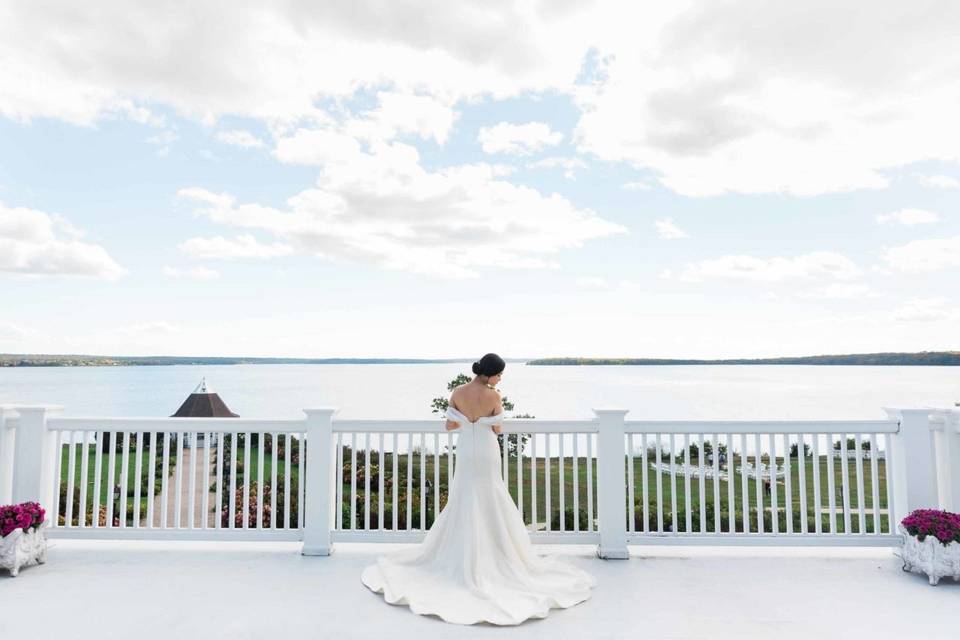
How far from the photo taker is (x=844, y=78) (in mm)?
7012

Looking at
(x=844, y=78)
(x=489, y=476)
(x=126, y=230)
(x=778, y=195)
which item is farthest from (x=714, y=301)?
(x=489, y=476)

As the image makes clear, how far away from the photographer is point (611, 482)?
160 inches

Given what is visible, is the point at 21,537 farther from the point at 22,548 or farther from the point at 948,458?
the point at 948,458

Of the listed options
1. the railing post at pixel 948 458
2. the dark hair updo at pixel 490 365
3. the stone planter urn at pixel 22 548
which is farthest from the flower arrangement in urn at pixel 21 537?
the railing post at pixel 948 458

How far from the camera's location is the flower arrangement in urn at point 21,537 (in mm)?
3568

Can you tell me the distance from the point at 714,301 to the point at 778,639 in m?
28.3

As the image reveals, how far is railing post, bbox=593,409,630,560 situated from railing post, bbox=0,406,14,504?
14.7 feet

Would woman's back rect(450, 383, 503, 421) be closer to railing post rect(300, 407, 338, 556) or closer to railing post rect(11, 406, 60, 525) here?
railing post rect(300, 407, 338, 556)

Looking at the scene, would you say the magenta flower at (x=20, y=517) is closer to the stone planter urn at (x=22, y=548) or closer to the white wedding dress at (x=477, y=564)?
the stone planter urn at (x=22, y=548)

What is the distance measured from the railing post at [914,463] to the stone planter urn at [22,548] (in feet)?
19.8

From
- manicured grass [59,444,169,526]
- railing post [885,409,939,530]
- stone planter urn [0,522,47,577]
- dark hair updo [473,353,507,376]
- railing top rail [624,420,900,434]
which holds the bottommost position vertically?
manicured grass [59,444,169,526]

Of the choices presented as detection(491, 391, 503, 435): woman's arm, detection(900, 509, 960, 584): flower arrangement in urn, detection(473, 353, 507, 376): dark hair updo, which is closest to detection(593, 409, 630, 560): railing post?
detection(491, 391, 503, 435): woman's arm

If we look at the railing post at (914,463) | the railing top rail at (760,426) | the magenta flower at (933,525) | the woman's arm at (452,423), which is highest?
the woman's arm at (452,423)

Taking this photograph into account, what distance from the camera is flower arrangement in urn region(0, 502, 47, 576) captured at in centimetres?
357
